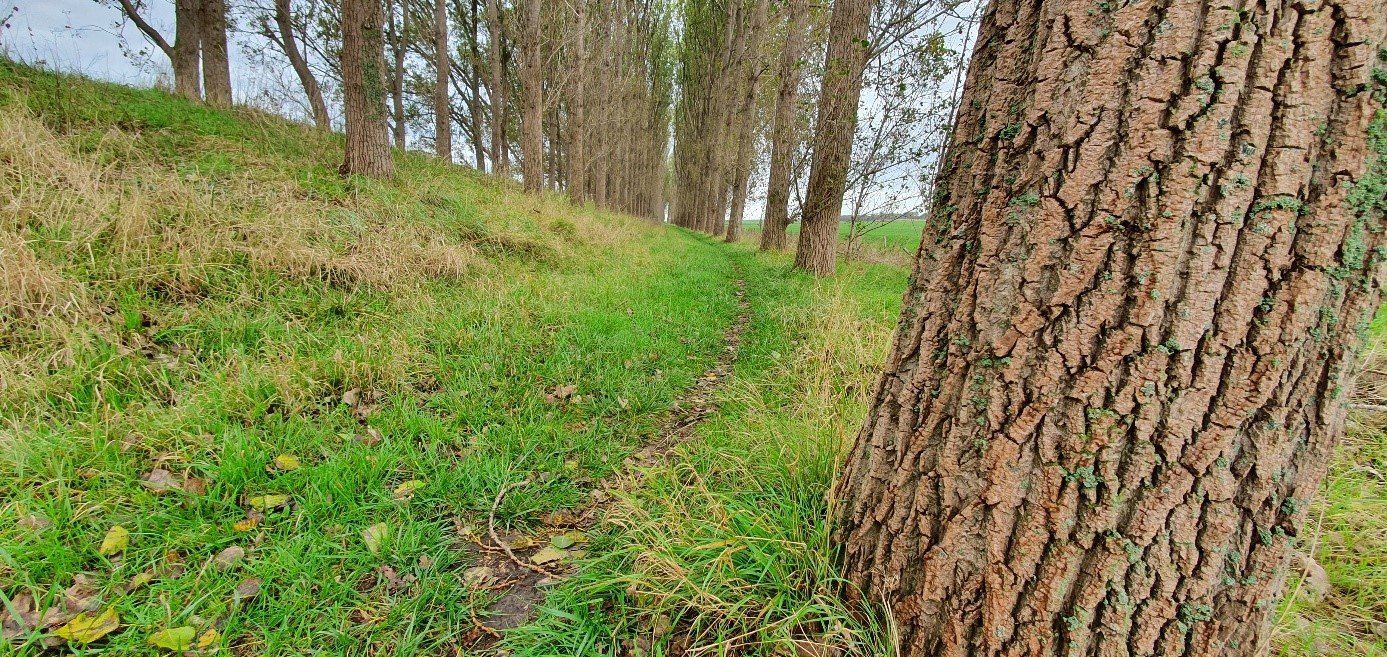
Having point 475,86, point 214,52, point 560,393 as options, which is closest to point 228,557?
point 560,393

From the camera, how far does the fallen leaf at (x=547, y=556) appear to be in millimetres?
1734

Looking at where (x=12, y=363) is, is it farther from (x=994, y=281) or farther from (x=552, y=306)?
(x=994, y=281)

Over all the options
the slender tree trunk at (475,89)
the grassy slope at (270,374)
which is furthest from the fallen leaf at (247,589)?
the slender tree trunk at (475,89)

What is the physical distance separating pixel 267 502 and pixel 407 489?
45 centimetres

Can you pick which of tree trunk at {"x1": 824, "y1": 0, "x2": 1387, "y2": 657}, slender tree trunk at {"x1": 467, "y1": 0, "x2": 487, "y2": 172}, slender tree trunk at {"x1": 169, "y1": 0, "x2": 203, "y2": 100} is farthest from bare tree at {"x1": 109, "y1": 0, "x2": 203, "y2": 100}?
tree trunk at {"x1": 824, "y1": 0, "x2": 1387, "y2": 657}

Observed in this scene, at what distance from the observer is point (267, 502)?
178cm

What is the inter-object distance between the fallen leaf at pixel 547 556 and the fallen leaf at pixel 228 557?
0.91 metres

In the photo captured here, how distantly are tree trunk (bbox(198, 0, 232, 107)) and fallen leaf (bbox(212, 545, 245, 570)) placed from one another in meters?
9.53

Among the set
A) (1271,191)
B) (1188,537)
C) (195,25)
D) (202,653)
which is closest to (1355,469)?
(1188,537)

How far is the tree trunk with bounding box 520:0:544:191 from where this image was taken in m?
Result: 8.30

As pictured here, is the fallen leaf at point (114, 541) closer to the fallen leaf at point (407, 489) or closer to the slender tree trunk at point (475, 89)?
the fallen leaf at point (407, 489)

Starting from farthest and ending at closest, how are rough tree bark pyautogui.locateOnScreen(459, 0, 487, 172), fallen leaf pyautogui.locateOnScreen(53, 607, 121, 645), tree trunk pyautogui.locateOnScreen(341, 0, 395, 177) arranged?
rough tree bark pyautogui.locateOnScreen(459, 0, 487, 172), tree trunk pyautogui.locateOnScreen(341, 0, 395, 177), fallen leaf pyautogui.locateOnScreen(53, 607, 121, 645)

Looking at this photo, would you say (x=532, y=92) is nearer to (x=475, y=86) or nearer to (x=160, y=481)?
(x=160, y=481)

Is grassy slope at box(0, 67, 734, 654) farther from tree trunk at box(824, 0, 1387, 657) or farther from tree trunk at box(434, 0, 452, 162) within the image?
tree trunk at box(434, 0, 452, 162)
